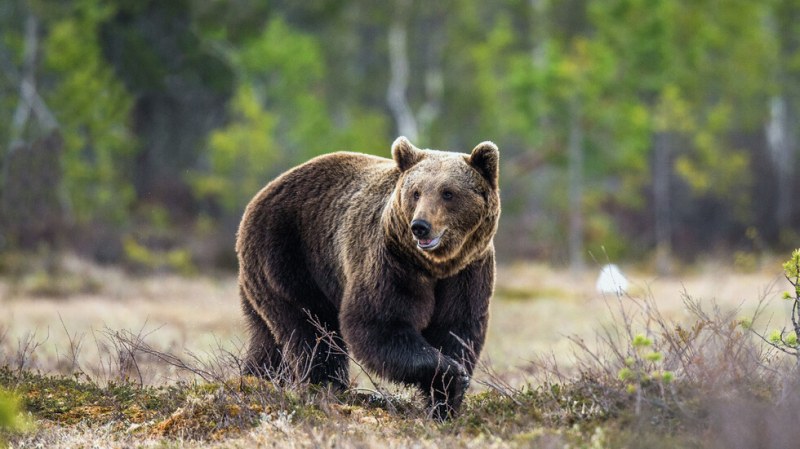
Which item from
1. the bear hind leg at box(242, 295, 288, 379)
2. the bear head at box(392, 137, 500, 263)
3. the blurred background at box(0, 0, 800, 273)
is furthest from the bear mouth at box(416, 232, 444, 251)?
the blurred background at box(0, 0, 800, 273)

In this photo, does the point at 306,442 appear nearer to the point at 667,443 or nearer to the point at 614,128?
the point at 667,443

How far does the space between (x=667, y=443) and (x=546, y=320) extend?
495 inches

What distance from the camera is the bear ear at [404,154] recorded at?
7000 millimetres

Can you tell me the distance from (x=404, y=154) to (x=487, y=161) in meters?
0.57

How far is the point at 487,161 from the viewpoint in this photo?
6832mm

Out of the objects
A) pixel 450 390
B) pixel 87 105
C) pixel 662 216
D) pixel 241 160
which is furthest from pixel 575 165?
pixel 450 390

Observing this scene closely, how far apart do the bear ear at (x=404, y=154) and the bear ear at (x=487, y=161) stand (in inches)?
15.0

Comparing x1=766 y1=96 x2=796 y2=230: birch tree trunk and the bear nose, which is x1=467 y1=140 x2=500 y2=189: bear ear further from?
x1=766 y1=96 x2=796 y2=230: birch tree trunk

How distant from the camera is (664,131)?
98.7 ft

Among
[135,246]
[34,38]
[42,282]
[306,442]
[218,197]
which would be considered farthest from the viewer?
[218,197]

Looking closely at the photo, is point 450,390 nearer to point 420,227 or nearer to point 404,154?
point 420,227

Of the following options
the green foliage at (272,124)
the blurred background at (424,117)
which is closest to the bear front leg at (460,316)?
the blurred background at (424,117)

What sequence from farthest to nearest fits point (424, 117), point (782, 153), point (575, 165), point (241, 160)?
point (424, 117) → point (782, 153) → point (241, 160) → point (575, 165)

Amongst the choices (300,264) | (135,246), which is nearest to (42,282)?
(135,246)
